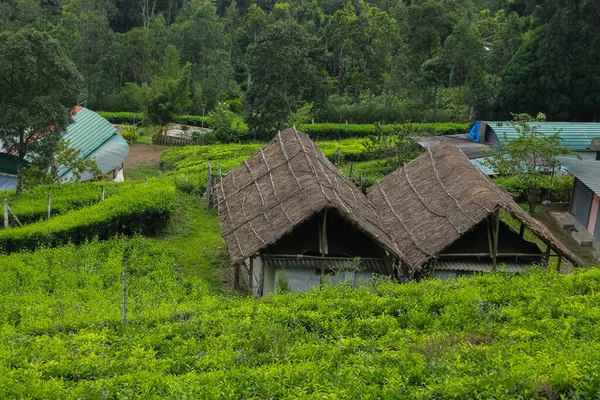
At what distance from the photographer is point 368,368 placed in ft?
31.3

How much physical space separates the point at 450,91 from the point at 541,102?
9105 mm

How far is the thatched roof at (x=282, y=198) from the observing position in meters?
15.9

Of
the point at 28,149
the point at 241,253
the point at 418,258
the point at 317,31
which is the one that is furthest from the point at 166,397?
the point at 317,31

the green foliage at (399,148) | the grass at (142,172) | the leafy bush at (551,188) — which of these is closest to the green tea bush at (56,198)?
the grass at (142,172)

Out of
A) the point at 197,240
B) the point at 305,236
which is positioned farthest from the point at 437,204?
the point at 197,240

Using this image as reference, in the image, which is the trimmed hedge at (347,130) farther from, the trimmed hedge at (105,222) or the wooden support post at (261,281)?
the wooden support post at (261,281)

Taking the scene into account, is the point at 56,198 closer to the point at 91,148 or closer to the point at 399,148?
the point at 91,148

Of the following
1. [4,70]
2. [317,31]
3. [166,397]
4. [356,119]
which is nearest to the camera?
[166,397]

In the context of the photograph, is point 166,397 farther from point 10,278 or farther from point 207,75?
point 207,75

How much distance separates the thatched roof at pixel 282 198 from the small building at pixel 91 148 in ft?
34.9

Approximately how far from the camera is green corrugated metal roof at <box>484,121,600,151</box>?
31172mm

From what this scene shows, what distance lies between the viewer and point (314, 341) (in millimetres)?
11250

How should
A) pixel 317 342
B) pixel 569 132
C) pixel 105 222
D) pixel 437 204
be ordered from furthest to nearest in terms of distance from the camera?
pixel 569 132, pixel 105 222, pixel 437 204, pixel 317 342

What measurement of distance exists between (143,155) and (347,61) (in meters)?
18.6
